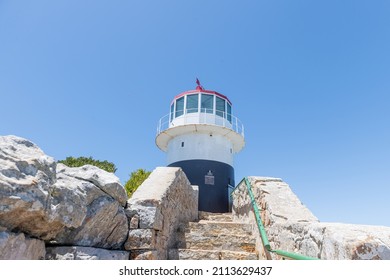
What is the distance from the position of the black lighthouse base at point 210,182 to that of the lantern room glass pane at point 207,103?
2616 mm

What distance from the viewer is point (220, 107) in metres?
13.7

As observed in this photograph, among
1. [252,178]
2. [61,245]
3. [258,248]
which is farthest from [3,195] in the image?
[252,178]

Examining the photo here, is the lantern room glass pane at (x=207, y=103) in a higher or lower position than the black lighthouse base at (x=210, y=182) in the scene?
higher

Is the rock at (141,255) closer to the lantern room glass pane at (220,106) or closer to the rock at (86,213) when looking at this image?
the rock at (86,213)

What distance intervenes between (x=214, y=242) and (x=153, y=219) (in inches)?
75.9

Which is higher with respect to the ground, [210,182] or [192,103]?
[192,103]

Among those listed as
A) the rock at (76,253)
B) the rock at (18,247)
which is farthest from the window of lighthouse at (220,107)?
the rock at (18,247)

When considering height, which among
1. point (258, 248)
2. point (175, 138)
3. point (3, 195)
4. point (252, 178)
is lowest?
point (258, 248)

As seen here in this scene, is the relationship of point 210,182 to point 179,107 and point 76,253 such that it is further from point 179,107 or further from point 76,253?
point 76,253

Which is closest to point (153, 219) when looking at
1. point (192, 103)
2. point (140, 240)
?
point (140, 240)

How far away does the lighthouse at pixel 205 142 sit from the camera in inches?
484
